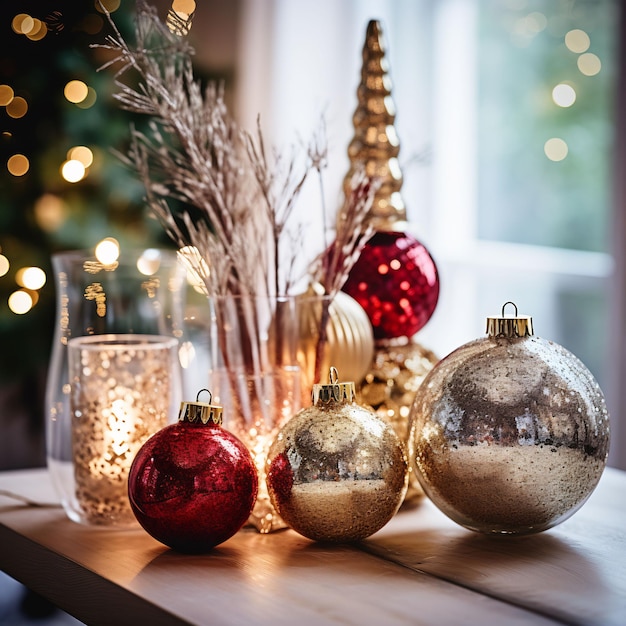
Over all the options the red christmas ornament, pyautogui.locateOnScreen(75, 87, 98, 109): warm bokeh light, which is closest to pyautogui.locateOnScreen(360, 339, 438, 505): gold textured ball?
the red christmas ornament

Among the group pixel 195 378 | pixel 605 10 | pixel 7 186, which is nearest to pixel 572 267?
pixel 605 10

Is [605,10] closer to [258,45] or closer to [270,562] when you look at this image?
[258,45]

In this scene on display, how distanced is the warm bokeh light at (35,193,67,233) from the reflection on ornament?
1415 mm

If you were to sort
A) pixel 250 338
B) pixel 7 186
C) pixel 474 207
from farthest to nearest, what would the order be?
1. pixel 474 207
2. pixel 7 186
3. pixel 250 338

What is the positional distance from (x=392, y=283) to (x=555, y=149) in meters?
1.86

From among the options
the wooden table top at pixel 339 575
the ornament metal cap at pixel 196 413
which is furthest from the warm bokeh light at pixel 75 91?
the ornament metal cap at pixel 196 413

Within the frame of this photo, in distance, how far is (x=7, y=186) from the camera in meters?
2.17

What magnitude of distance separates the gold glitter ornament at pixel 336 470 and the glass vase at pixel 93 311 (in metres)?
0.17

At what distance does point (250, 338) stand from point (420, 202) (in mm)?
2264

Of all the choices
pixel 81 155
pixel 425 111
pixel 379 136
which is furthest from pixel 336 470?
pixel 425 111

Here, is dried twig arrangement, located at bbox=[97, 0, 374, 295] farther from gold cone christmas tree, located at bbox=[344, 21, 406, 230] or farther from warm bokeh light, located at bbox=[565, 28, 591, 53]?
warm bokeh light, located at bbox=[565, 28, 591, 53]

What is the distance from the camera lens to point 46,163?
218 cm

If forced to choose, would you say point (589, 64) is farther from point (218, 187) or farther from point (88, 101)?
point (218, 187)

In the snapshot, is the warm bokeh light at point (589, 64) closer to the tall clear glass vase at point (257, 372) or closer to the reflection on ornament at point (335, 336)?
the reflection on ornament at point (335, 336)
